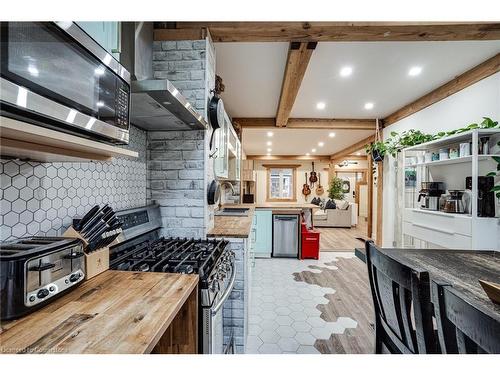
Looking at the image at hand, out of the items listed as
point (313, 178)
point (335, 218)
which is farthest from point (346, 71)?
point (313, 178)

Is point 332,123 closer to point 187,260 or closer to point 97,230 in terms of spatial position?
point 187,260

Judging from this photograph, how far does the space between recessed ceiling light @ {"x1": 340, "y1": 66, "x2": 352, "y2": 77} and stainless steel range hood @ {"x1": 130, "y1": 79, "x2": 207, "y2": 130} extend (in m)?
1.97

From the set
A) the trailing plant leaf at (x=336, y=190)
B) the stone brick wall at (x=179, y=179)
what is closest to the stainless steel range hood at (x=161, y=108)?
the stone brick wall at (x=179, y=179)

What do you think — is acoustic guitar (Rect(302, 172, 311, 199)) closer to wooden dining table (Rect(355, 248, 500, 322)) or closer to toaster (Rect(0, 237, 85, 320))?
wooden dining table (Rect(355, 248, 500, 322))

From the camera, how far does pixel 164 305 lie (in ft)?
2.76

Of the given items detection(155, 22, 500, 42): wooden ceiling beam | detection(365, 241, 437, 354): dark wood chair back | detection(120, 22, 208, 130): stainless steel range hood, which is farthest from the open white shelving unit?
detection(120, 22, 208, 130): stainless steel range hood

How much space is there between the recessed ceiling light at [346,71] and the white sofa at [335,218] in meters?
5.33

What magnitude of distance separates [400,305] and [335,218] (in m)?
7.18

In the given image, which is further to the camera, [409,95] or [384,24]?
[409,95]

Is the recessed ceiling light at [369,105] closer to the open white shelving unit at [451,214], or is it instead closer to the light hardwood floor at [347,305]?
the open white shelving unit at [451,214]

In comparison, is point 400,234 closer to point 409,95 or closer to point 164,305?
point 409,95

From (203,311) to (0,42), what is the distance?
3.63 feet

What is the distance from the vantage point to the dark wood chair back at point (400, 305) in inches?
33.3
